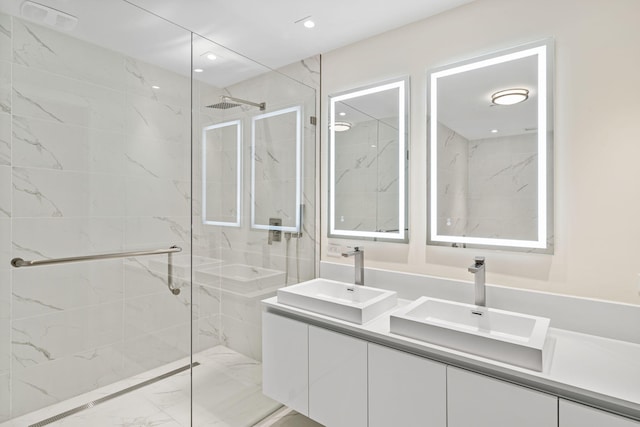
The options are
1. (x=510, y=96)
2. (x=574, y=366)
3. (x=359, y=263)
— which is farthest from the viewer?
(x=359, y=263)

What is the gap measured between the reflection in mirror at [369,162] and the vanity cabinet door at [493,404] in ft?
3.07

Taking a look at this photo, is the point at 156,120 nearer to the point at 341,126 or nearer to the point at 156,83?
the point at 156,83

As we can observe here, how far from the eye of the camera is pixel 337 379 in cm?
171

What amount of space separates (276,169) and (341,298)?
3.17 feet

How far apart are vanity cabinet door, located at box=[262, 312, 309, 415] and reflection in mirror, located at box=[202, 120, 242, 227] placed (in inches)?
26.3

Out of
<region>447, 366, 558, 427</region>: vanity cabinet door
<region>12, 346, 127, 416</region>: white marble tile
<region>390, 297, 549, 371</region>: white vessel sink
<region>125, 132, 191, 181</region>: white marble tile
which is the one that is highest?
<region>125, 132, 191, 181</region>: white marble tile

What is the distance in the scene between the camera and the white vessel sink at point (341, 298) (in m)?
1.70

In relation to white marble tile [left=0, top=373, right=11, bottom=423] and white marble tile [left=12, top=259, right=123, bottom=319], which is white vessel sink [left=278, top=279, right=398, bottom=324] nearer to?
white marble tile [left=12, top=259, right=123, bottom=319]

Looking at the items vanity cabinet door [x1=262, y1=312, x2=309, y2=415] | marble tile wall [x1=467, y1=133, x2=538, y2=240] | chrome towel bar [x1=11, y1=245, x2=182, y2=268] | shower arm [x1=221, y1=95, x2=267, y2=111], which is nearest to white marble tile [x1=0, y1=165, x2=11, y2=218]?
chrome towel bar [x1=11, y1=245, x2=182, y2=268]

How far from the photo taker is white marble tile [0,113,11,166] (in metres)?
1.44

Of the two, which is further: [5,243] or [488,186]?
[488,186]

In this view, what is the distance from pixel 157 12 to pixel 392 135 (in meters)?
1.57

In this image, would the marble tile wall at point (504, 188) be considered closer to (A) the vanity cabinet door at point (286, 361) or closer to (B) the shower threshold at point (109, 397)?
(A) the vanity cabinet door at point (286, 361)

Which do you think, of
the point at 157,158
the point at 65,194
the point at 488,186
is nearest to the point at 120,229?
the point at 65,194
